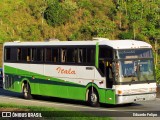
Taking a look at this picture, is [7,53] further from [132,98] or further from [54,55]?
[132,98]

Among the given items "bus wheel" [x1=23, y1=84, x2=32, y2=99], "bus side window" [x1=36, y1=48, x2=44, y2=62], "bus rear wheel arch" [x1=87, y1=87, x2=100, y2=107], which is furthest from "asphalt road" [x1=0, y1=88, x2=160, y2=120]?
"bus side window" [x1=36, y1=48, x2=44, y2=62]

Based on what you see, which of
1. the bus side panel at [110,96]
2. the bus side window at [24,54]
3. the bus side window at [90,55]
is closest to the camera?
the bus side panel at [110,96]

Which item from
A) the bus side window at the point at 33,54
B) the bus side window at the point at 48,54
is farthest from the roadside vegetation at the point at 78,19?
the bus side window at the point at 48,54

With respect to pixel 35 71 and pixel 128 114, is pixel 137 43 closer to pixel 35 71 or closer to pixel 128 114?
pixel 128 114

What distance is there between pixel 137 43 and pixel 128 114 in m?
4.32

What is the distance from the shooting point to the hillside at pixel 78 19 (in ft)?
205

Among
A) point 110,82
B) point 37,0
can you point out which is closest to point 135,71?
point 110,82

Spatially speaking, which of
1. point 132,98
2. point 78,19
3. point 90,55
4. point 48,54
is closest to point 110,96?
point 132,98

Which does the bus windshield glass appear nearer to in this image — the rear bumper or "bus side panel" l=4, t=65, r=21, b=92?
the rear bumper

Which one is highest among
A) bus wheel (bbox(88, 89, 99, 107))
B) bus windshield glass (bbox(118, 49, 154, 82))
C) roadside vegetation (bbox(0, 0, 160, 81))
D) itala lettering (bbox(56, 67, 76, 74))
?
roadside vegetation (bbox(0, 0, 160, 81))

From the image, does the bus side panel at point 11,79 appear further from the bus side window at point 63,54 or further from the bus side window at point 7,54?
the bus side window at point 63,54

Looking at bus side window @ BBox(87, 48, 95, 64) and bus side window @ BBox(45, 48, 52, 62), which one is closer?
bus side window @ BBox(87, 48, 95, 64)

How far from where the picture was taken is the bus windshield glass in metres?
21.1

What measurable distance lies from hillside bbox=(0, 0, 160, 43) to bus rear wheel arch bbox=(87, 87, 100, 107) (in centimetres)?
3777
